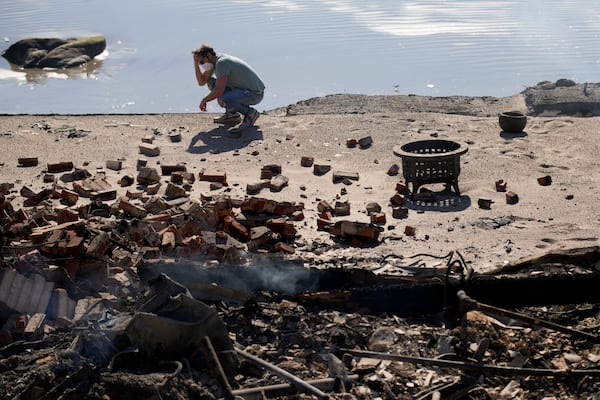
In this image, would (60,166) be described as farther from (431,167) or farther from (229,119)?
(431,167)

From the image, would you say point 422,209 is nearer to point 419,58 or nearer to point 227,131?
point 227,131

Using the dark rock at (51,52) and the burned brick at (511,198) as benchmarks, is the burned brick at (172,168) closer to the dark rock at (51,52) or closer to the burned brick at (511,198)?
the burned brick at (511,198)

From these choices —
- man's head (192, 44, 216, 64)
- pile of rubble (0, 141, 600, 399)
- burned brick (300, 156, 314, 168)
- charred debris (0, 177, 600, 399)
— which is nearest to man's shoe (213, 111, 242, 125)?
man's head (192, 44, 216, 64)

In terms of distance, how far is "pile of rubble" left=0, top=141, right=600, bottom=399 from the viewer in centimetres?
472

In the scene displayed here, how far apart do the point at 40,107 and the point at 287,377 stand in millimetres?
12110

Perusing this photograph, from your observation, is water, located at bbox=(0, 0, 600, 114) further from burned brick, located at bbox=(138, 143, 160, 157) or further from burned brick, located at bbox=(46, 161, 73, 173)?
burned brick, located at bbox=(46, 161, 73, 173)

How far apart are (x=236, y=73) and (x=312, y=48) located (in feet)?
21.2

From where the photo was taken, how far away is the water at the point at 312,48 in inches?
610

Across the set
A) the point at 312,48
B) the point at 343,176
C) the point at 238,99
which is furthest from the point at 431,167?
the point at 312,48

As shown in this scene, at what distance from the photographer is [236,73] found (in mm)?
11797

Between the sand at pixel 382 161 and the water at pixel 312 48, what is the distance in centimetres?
233

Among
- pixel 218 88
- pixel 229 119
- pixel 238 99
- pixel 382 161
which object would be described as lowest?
pixel 382 161

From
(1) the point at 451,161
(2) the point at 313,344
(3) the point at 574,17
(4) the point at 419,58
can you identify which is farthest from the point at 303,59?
(2) the point at 313,344

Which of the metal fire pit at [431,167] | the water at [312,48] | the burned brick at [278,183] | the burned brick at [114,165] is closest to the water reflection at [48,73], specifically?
the water at [312,48]
